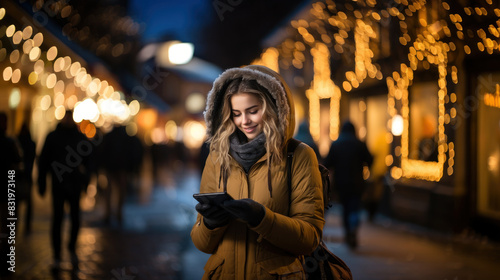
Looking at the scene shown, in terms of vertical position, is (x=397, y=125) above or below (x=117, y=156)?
above

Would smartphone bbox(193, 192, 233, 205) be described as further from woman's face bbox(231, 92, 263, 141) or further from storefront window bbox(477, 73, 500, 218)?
storefront window bbox(477, 73, 500, 218)

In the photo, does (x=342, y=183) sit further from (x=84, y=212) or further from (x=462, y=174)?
(x=84, y=212)

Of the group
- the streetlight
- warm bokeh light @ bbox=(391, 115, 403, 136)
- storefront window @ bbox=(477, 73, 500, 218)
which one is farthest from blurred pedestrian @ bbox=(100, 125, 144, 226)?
storefront window @ bbox=(477, 73, 500, 218)

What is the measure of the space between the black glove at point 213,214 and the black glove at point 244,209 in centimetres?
10

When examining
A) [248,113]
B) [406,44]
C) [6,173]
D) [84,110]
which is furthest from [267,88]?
[84,110]

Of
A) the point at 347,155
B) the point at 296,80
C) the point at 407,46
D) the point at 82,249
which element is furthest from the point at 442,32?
the point at 296,80

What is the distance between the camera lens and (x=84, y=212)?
1330 cm

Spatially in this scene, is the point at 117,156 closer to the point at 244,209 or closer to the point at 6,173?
the point at 6,173

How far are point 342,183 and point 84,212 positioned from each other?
6.70 meters

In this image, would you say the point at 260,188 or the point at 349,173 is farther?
the point at 349,173

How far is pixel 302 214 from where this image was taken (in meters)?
2.91

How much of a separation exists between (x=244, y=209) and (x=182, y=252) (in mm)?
6265

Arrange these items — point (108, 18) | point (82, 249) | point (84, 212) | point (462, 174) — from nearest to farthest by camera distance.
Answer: point (82, 249) → point (462, 174) → point (84, 212) → point (108, 18)

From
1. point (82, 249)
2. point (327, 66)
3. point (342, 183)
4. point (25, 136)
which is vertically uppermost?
point (327, 66)
